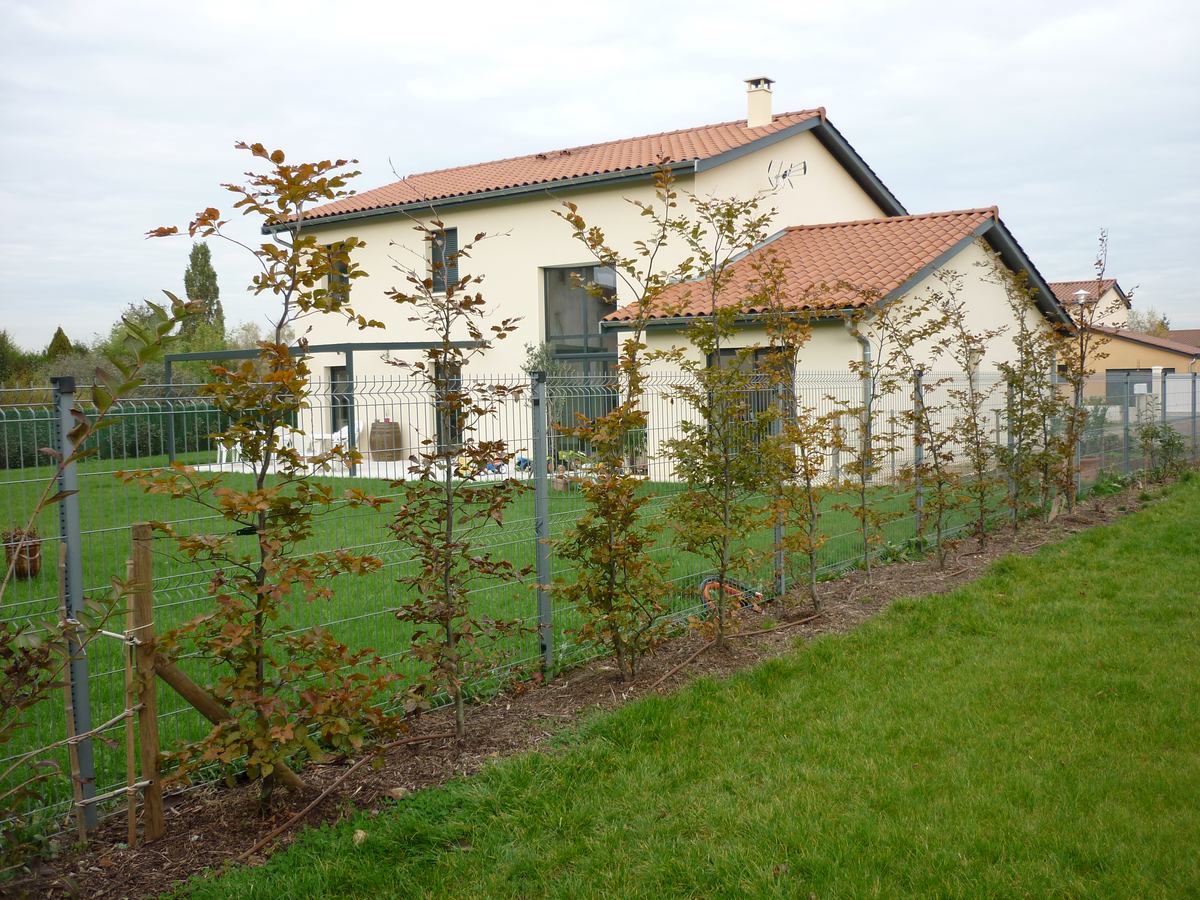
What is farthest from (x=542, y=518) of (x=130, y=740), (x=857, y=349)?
(x=857, y=349)

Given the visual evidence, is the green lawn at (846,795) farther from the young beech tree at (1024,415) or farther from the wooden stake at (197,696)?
the young beech tree at (1024,415)

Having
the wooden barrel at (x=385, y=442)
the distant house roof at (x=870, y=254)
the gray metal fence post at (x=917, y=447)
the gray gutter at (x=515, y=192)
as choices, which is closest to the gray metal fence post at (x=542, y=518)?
the wooden barrel at (x=385, y=442)

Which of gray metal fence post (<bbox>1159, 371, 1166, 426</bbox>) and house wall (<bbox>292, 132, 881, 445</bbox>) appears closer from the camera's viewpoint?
gray metal fence post (<bbox>1159, 371, 1166, 426</bbox>)

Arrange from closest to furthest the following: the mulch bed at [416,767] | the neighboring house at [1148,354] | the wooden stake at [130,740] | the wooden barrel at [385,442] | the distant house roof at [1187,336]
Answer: the mulch bed at [416,767]
the wooden stake at [130,740]
the wooden barrel at [385,442]
the neighboring house at [1148,354]
the distant house roof at [1187,336]

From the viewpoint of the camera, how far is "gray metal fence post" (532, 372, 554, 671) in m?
6.10

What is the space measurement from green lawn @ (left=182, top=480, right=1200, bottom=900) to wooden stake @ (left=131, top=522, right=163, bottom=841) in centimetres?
55

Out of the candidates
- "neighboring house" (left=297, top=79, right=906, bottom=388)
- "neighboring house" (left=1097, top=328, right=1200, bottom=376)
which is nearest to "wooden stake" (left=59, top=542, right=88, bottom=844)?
"neighboring house" (left=297, top=79, right=906, bottom=388)

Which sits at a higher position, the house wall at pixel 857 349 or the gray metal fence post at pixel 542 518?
the house wall at pixel 857 349

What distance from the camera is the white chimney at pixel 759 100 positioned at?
21078 mm

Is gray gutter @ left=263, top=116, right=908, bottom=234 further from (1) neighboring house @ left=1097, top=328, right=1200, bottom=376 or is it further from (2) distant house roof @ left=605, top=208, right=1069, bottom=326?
(1) neighboring house @ left=1097, top=328, right=1200, bottom=376

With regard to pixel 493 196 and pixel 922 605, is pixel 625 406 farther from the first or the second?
pixel 493 196

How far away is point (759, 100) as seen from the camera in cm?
2119

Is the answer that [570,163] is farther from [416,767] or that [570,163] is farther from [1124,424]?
[416,767]

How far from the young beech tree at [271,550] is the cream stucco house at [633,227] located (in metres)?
12.2
